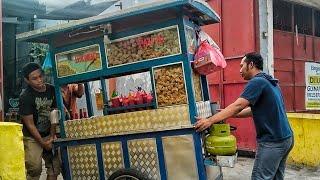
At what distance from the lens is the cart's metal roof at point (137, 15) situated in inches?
164

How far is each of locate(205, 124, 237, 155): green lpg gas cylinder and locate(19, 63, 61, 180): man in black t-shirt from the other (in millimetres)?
1904

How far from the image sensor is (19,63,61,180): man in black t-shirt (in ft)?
16.0

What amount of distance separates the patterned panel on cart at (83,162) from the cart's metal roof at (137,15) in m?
1.38

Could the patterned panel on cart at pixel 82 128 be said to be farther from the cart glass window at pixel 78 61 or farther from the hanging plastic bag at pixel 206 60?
the hanging plastic bag at pixel 206 60

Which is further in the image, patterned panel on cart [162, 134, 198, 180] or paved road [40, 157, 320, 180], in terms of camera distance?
paved road [40, 157, 320, 180]

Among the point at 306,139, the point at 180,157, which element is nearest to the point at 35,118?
the point at 180,157

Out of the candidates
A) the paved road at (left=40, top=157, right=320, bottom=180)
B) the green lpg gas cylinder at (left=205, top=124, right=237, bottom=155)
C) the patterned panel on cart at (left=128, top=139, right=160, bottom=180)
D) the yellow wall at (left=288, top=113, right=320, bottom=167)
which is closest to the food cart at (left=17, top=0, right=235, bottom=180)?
the patterned panel on cart at (left=128, top=139, right=160, bottom=180)

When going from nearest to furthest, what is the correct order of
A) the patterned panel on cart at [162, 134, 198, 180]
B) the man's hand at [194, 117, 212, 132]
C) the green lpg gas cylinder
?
the man's hand at [194, 117, 212, 132]
the patterned panel on cart at [162, 134, 198, 180]
the green lpg gas cylinder

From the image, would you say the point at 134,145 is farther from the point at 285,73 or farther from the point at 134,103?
the point at 285,73

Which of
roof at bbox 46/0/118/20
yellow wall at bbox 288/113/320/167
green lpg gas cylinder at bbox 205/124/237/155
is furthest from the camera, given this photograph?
roof at bbox 46/0/118/20

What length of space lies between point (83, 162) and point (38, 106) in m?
0.87

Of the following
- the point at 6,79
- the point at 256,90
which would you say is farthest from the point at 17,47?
the point at 256,90

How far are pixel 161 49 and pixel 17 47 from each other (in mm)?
6173

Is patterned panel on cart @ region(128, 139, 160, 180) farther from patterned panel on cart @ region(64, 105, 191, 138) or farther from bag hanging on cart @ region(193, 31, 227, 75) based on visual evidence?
bag hanging on cart @ region(193, 31, 227, 75)
